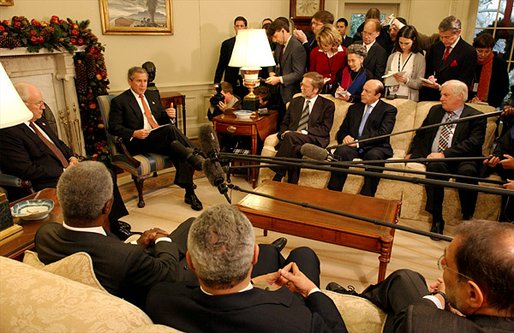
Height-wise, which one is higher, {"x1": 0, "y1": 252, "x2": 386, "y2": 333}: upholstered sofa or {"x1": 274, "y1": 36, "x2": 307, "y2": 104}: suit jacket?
{"x1": 274, "y1": 36, "x2": 307, "y2": 104}: suit jacket

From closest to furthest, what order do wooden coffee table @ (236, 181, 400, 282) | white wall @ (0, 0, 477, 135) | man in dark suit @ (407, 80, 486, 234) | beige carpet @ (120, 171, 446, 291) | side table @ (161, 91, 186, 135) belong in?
wooden coffee table @ (236, 181, 400, 282) → beige carpet @ (120, 171, 446, 291) → man in dark suit @ (407, 80, 486, 234) → side table @ (161, 91, 186, 135) → white wall @ (0, 0, 477, 135)

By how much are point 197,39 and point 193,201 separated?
9.22 feet

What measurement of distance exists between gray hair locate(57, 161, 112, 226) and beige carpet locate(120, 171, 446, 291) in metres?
1.64

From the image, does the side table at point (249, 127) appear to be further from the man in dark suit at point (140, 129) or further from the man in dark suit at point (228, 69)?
the man in dark suit at point (228, 69)

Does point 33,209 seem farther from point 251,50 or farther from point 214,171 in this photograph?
point 251,50

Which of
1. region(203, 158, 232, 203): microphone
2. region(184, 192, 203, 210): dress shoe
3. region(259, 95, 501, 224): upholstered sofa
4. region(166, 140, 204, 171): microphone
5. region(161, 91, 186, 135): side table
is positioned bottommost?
region(184, 192, 203, 210): dress shoe

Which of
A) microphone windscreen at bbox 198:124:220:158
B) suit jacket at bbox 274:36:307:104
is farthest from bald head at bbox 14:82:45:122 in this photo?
suit jacket at bbox 274:36:307:104

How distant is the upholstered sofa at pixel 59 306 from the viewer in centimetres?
99

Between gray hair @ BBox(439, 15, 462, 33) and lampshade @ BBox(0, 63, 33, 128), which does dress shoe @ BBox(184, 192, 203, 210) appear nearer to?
lampshade @ BBox(0, 63, 33, 128)

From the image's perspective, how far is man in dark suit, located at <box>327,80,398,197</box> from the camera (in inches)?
143

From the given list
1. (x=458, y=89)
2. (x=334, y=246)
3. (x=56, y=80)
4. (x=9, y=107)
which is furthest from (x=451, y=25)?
(x=56, y=80)

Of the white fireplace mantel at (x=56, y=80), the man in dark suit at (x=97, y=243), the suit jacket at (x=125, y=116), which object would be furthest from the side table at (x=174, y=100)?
the man in dark suit at (x=97, y=243)

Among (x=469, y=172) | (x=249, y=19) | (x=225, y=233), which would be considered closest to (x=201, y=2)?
(x=249, y=19)

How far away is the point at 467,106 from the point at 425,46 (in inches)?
40.8
